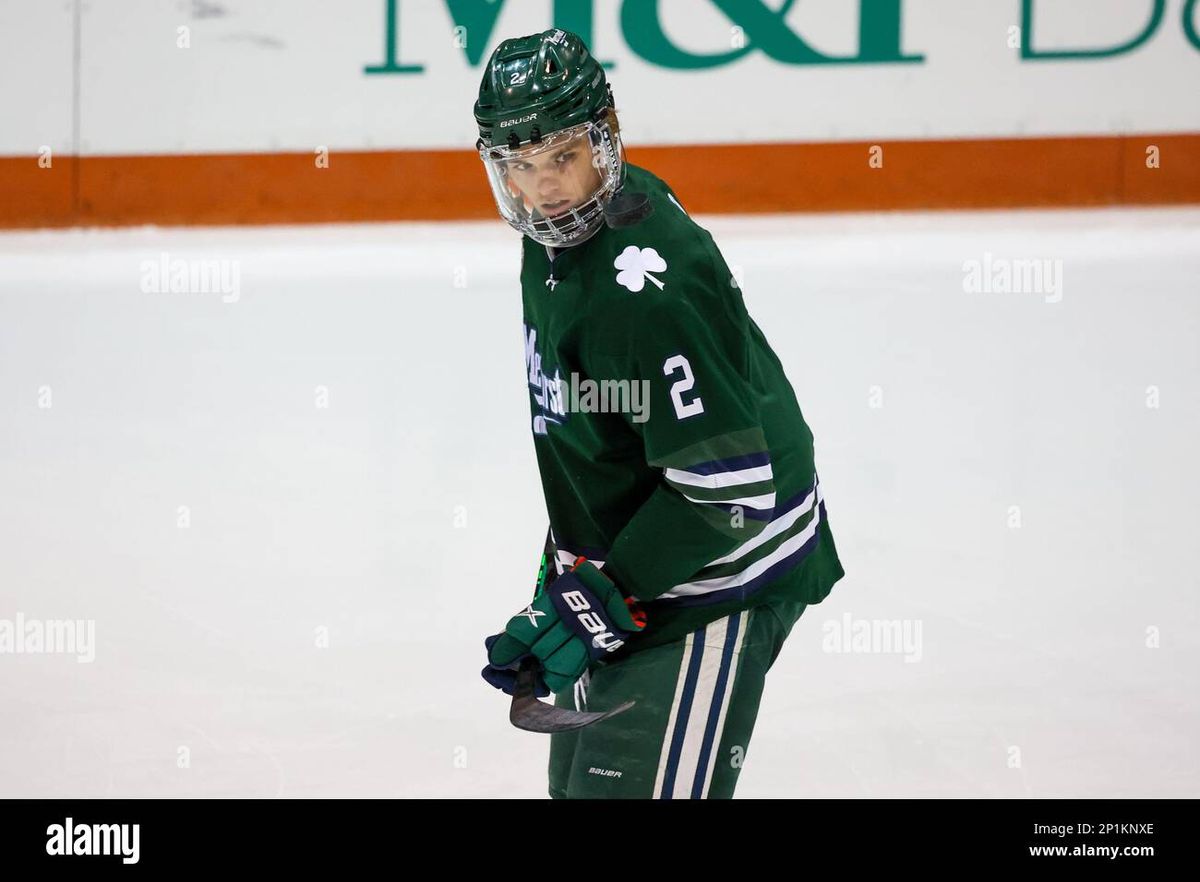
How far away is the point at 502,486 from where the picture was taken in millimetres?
3254

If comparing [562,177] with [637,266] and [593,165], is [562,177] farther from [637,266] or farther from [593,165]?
[637,266]

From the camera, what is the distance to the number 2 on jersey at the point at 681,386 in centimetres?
132

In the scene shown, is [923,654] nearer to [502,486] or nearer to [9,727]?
[502,486]

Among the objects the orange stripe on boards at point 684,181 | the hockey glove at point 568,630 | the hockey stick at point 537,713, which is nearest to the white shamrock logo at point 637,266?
the hockey glove at point 568,630

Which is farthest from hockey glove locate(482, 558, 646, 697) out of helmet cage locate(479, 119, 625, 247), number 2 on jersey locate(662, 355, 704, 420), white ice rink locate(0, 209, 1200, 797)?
white ice rink locate(0, 209, 1200, 797)

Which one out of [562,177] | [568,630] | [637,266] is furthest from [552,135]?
[568,630]

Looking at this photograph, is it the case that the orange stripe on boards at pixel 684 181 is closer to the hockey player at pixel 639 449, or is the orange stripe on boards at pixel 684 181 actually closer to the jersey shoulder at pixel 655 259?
the hockey player at pixel 639 449

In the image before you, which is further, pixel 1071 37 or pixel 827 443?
pixel 1071 37

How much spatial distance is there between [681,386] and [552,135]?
0.93 feet

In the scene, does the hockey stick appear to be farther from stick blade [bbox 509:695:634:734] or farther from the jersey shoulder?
the jersey shoulder

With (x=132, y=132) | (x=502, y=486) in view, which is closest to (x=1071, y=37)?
(x=502, y=486)

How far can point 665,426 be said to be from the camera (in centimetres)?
134

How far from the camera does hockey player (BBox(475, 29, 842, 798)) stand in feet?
4.40
